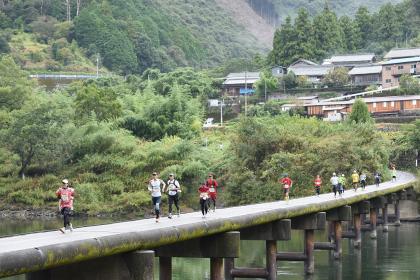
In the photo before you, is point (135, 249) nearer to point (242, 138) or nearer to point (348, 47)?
point (242, 138)

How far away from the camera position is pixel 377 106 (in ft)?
303

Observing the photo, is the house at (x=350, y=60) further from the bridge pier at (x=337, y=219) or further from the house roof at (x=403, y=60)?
the bridge pier at (x=337, y=219)

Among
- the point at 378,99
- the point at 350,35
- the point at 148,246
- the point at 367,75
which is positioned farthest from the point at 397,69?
the point at 148,246

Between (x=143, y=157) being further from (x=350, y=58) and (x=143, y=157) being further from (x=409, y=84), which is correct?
(x=350, y=58)

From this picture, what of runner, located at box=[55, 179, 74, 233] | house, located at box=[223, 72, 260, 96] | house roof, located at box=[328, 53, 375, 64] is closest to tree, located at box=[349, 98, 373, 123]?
house, located at box=[223, 72, 260, 96]

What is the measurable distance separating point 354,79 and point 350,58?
28.7ft

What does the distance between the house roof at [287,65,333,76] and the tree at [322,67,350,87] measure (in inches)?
113

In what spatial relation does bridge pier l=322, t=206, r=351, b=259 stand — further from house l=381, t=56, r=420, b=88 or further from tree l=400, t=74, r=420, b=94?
house l=381, t=56, r=420, b=88

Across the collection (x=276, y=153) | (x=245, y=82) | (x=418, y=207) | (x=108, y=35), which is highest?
(x=108, y=35)

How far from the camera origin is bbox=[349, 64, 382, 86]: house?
352ft

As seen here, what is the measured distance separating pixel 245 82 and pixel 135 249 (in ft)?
317

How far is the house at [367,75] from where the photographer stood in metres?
107

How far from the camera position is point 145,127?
68312 millimetres

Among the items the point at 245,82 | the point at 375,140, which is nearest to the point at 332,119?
the point at 245,82
